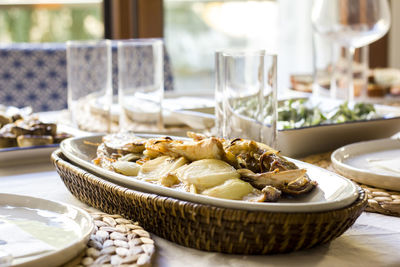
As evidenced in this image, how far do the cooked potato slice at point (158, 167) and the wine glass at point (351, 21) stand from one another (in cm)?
97

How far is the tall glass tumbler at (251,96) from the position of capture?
0.86 m

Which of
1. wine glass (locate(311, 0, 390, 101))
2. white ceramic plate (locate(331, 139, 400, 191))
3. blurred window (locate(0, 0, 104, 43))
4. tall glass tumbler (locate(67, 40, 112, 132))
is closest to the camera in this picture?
white ceramic plate (locate(331, 139, 400, 191))

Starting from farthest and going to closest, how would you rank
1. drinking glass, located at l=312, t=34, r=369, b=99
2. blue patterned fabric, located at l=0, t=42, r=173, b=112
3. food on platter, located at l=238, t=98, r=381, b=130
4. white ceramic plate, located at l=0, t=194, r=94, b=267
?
1. blue patterned fabric, located at l=0, t=42, r=173, b=112
2. drinking glass, located at l=312, t=34, r=369, b=99
3. food on platter, located at l=238, t=98, r=381, b=130
4. white ceramic plate, located at l=0, t=194, r=94, b=267

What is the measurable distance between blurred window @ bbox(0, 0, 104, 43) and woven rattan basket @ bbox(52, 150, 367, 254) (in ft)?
8.69

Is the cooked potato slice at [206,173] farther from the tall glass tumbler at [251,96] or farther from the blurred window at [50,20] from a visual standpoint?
the blurred window at [50,20]

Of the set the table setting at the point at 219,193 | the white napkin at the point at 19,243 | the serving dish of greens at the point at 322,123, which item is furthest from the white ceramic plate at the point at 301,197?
the serving dish of greens at the point at 322,123

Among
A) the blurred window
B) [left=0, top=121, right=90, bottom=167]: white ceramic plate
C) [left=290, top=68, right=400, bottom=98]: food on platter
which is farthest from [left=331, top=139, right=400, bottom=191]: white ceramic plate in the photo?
the blurred window

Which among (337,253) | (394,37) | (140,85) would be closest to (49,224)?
(337,253)

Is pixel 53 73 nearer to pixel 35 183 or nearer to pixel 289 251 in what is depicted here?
pixel 35 183

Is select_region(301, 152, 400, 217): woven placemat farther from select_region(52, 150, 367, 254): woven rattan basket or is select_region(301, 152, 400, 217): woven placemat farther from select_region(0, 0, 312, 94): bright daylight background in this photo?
select_region(0, 0, 312, 94): bright daylight background

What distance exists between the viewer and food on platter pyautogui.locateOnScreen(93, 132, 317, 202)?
0.60 m

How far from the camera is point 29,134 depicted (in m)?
1.06

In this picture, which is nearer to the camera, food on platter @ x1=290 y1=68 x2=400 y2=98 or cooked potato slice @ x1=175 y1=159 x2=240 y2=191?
cooked potato slice @ x1=175 y1=159 x2=240 y2=191

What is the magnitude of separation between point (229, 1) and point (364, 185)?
116 inches
